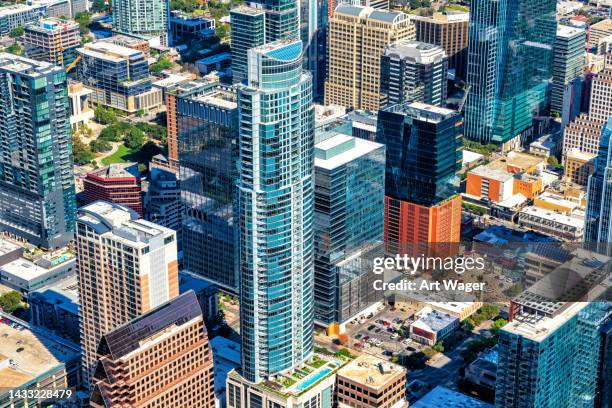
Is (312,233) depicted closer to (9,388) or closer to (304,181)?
(304,181)

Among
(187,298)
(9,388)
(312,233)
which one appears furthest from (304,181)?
(9,388)

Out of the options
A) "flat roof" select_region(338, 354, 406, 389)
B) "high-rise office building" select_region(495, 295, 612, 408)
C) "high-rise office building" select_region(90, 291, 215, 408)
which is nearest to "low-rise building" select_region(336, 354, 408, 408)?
"flat roof" select_region(338, 354, 406, 389)

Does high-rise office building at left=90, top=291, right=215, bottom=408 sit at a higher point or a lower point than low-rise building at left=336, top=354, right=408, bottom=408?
higher

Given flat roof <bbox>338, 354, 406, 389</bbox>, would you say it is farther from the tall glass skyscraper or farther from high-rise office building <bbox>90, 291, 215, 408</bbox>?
high-rise office building <bbox>90, 291, 215, 408</bbox>

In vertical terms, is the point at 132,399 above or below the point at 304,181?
below

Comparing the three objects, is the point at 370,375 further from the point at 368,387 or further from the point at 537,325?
the point at 537,325

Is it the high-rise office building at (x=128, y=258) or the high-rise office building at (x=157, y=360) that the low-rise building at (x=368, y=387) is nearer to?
the high-rise office building at (x=157, y=360)
